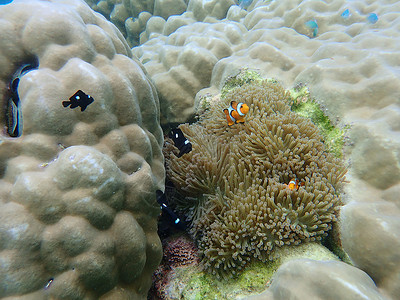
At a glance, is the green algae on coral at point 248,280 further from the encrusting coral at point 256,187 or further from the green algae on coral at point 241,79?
the green algae on coral at point 241,79

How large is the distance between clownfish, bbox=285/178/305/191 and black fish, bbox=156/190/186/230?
120 centimetres

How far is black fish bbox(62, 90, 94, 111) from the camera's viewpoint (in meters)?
1.99

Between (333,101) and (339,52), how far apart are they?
1115 millimetres

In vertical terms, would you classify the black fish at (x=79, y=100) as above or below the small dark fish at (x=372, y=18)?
below

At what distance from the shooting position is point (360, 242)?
2127 millimetres

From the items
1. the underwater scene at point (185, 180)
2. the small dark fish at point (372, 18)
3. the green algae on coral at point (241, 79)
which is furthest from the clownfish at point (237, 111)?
the small dark fish at point (372, 18)

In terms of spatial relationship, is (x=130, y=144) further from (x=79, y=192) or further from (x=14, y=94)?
(x=14, y=94)

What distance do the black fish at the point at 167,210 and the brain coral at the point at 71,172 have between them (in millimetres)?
68

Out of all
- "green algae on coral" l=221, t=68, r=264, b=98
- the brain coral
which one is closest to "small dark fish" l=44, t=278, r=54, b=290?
the brain coral

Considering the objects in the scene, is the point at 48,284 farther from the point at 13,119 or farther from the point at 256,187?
the point at 256,187

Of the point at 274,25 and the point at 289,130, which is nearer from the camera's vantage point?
the point at 289,130

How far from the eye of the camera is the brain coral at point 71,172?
67.2 inches

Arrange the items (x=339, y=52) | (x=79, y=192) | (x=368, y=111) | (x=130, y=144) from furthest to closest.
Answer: (x=339, y=52), (x=368, y=111), (x=130, y=144), (x=79, y=192)

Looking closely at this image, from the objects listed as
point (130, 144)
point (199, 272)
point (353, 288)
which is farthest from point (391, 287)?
point (130, 144)
